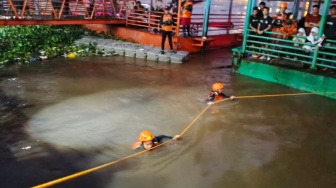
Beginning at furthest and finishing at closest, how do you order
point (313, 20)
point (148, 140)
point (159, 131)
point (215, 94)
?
point (313, 20), point (215, 94), point (159, 131), point (148, 140)

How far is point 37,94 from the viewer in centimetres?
865

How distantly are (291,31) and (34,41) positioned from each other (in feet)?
33.9

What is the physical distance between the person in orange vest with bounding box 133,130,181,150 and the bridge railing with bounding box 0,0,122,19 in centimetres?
882

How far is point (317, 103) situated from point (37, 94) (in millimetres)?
7436

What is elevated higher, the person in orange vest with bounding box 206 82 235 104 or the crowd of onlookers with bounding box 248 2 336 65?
the crowd of onlookers with bounding box 248 2 336 65

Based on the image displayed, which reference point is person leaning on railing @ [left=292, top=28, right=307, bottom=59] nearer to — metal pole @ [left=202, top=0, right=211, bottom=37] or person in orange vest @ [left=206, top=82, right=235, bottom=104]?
person in orange vest @ [left=206, top=82, right=235, bottom=104]

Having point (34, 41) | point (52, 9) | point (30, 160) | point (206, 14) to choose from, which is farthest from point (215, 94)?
point (34, 41)

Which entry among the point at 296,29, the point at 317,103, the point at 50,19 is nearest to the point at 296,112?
the point at 317,103

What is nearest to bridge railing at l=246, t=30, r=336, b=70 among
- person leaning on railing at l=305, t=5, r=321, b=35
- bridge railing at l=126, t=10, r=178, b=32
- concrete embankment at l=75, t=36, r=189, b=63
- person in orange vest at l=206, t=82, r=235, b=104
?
person leaning on railing at l=305, t=5, r=321, b=35

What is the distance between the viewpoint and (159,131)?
6723mm

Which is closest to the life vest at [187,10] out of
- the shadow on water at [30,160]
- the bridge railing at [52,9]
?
the bridge railing at [52,9]

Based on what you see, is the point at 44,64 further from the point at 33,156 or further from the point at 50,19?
the point at 33,156

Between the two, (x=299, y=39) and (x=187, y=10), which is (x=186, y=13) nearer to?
(x=187, y=10)

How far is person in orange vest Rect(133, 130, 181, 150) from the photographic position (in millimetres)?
5801
